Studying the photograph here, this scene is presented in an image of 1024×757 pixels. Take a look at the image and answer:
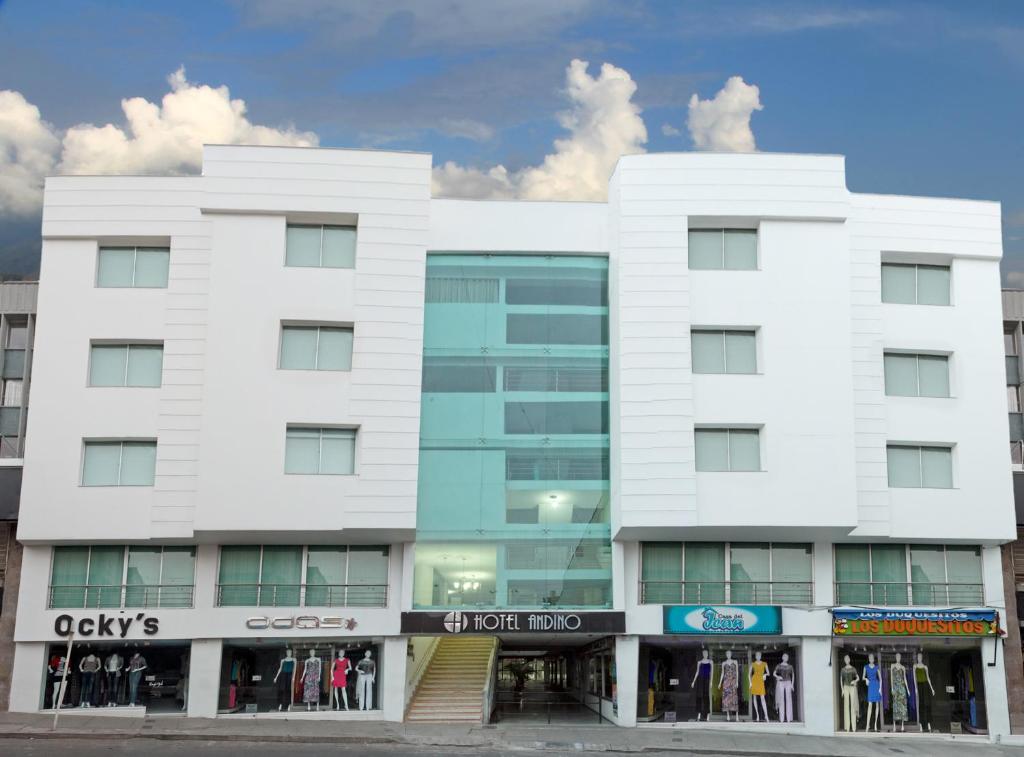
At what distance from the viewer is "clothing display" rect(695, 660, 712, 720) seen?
121 ft

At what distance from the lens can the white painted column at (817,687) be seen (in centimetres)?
3638

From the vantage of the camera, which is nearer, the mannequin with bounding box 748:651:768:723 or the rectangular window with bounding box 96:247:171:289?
the mannequin with bounding box 748:651:768:723

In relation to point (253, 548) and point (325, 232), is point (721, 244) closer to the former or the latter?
point (325, 232)

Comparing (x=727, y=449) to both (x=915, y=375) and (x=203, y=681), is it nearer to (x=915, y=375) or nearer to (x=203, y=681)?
(x=915, y=375)

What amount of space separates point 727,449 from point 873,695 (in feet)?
29.6

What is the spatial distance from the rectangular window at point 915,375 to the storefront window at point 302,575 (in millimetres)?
17374

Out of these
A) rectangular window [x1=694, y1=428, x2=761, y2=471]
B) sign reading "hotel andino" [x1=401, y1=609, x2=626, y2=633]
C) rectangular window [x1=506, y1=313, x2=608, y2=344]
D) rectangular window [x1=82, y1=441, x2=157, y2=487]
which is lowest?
sign reading "hotel andino" [x1=401, y1=609, x2=626, y2=633]

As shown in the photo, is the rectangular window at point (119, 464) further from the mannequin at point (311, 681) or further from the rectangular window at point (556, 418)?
the rectangular window at point (556, 418)

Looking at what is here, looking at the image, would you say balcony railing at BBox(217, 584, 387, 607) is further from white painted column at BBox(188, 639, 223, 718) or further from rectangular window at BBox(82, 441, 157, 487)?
rectangular window at BBox(82, 441, 157, 487)

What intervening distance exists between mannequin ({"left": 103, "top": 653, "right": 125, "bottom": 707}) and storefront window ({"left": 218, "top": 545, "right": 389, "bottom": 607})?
368 centimetres

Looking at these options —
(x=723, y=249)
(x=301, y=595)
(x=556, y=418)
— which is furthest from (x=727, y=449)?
(x=301, y=595)

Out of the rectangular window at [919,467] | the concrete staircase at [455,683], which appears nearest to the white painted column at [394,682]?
the concrete staircase at [455,683]

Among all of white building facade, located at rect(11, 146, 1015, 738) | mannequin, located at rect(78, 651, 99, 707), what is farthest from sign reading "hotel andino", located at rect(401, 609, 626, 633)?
mannequin, located at rect(78, 651, 99, 707)

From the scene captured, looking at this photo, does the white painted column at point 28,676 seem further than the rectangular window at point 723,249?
No
